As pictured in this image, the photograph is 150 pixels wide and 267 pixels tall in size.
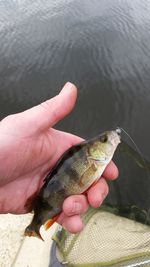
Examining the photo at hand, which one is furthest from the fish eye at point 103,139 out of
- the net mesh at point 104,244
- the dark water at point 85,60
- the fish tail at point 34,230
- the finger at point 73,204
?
the dark water at point 85,60

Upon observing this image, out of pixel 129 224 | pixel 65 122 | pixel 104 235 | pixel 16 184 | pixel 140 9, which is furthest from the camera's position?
pixel 140 9

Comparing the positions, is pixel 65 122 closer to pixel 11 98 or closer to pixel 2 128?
pixel 11 98

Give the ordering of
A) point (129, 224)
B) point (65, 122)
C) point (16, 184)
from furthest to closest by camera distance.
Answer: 1. point (65, 122)
2. point (129, 224)
3. point (16, 184)

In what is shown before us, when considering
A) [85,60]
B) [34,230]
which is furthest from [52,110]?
[85,60]

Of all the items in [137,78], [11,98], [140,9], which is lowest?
[11,98]

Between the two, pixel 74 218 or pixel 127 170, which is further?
pixel 127 170

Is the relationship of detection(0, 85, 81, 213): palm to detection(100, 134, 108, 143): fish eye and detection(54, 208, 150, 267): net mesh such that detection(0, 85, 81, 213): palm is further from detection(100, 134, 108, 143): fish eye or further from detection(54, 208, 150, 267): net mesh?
detection(54, 208, 150, 267): net mesh

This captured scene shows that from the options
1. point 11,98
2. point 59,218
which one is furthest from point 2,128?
point 11,98

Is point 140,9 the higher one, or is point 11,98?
point 140,9
